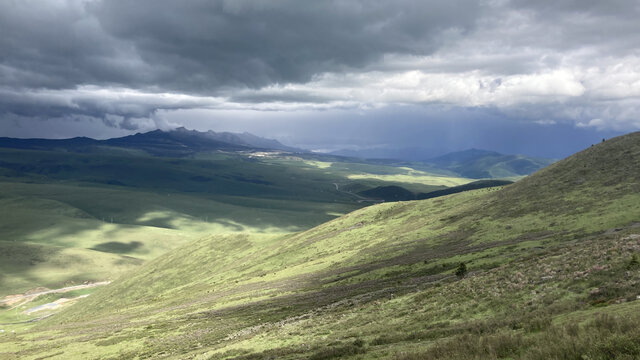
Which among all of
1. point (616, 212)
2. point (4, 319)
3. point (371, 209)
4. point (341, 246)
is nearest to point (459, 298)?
point (616, 212)

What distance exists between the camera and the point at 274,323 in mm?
51344

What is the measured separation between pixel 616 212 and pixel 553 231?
12.2 metres

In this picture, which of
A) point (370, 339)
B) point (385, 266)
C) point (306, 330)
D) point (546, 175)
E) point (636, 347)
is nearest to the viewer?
point (636, 347)

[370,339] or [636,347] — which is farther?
[370,339]

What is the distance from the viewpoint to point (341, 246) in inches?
4761

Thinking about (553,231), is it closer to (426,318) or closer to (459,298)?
(459,298)

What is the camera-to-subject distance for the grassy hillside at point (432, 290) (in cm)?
2430

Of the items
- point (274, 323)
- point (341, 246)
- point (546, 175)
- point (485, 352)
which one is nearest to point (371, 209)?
point (341, 246)

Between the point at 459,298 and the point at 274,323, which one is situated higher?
the point at 459,298

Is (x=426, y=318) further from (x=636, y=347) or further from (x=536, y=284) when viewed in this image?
(x=636, y=347)

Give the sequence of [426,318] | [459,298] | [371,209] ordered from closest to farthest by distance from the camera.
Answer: [426,318] → [459,298] → [371,209]

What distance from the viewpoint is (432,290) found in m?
43.8

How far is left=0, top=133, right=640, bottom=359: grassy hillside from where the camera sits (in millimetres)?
24297

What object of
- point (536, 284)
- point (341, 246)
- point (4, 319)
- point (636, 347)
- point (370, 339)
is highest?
point (636, 347)
